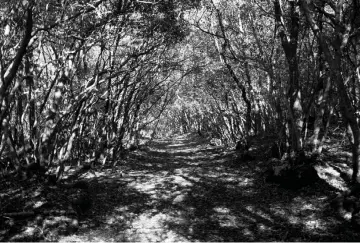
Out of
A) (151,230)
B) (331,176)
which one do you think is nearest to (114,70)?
(151,230)

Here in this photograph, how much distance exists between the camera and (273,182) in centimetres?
1033

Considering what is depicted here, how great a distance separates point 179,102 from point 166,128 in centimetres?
2858

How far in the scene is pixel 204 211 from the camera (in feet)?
28.8

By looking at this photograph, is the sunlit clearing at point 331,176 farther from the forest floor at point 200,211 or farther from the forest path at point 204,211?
the forest path at point 204,211

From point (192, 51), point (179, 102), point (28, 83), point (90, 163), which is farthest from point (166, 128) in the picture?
point (28, 83)

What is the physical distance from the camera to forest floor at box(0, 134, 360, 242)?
6957 mm

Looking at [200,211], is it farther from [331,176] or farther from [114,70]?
[114,70]

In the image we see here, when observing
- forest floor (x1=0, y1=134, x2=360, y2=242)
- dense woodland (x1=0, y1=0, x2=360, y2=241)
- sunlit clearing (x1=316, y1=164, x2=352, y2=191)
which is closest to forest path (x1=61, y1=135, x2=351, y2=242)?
forest floor (x1=0, y1=134, x2=360, y2=242)

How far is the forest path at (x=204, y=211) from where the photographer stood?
23.4 ft

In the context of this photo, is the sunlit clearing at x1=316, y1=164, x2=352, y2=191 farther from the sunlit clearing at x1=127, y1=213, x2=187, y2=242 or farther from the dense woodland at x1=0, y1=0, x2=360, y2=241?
the sunlit clearing at x1=127, y1=213, x2=187, y2=242

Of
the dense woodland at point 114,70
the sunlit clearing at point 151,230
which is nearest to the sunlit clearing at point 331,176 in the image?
the dense woodland at point 114,70

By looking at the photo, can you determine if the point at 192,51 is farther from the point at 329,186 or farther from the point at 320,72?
the point at 329,186

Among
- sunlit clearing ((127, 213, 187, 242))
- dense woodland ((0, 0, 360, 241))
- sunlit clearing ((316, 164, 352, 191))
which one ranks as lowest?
sunlit clearing ((127, 213, 187, 242))

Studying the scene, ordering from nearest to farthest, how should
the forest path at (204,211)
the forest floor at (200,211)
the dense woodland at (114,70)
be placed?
the forest floor at (200,211) → the forest path at (204,211) → the dense woodland at (114,70)
